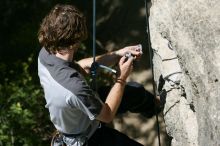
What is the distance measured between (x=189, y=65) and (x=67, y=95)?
0.61 metres

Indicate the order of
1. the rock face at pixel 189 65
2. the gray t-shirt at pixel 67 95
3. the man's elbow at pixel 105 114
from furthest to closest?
the man's elbow at pixel 105 114 → the gray t-shirt at pixel 67 95 → the rock face at pixel 189 65

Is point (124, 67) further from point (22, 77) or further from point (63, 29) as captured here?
point (22, 77)

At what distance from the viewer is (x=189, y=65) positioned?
3.00 m

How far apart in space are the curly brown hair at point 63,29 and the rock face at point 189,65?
49 cm

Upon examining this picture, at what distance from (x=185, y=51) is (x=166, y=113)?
1.74 feet

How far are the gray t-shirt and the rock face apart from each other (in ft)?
1.56

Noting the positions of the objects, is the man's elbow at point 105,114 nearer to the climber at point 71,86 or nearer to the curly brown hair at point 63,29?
the climber at point 71,86

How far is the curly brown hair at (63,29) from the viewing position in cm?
304

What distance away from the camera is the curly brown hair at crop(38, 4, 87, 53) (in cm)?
304

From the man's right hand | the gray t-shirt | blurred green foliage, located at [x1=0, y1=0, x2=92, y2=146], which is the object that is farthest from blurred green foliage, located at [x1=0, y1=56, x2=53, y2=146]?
the man's right hand

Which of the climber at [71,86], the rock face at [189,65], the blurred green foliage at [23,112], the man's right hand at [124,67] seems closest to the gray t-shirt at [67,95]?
the climber at [71,86]

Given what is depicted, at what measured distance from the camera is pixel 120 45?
237 inches

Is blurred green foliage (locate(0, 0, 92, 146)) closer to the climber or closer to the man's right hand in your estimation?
the climber

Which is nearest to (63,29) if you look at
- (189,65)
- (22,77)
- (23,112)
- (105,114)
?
(105,114)
